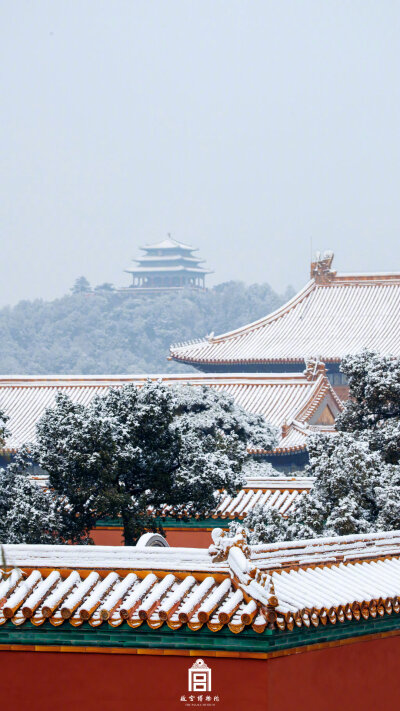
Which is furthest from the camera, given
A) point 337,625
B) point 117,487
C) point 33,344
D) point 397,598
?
point 33,344

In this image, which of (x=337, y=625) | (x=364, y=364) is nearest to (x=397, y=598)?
(x=337, y=625)

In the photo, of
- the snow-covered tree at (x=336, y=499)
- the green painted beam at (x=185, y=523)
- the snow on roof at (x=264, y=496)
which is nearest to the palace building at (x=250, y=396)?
the snow on roof at (x=264, y=496)

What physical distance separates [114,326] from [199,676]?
10249 centimetres

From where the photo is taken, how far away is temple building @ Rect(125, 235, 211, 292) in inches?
4911

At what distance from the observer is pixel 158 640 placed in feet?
28.4

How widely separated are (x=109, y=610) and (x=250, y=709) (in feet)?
3.49

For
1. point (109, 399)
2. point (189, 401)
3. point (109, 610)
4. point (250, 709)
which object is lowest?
point (250, 709)

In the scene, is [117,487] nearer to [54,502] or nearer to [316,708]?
[54,502]

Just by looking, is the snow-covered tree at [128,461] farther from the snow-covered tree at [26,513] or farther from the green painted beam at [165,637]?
the green painted beam at [165,637]

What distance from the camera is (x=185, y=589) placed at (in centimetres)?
873

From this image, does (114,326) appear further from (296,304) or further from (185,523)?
(185,523)

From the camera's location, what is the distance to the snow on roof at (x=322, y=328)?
42.5m

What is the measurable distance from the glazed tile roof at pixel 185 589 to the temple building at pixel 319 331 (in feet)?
106

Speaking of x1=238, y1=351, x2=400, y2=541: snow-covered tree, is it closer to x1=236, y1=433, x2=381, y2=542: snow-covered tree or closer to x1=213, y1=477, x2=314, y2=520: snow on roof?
x1=236, y1=433, x2=381, y2=542: snow-covered tree
